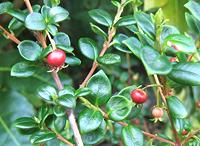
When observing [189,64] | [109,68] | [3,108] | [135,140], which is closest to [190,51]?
[189,64]

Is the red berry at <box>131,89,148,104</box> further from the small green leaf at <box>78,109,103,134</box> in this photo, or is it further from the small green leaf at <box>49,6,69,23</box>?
the small green leaf at <box>49,6,69,23</box>

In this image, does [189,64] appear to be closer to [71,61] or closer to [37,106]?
[71,61]

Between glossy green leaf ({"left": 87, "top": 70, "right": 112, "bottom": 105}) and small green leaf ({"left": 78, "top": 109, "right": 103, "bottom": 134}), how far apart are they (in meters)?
0.03

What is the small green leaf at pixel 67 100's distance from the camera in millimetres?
687

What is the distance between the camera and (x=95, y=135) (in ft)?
2.47

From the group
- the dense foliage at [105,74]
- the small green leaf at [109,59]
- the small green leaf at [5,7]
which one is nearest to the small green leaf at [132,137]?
the dense foliage at [105,74]

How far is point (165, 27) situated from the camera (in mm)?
721

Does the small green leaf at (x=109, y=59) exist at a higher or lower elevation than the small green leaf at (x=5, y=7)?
lower

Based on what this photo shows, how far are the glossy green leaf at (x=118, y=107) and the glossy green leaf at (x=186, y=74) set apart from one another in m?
0.10

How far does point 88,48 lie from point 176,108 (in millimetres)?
210

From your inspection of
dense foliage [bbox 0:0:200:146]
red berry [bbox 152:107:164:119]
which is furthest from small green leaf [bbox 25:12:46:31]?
red berry [bbox 152:107:164:119]

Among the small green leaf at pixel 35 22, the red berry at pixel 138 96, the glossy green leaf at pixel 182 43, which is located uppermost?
the glossy green leaf at pixel 182 43

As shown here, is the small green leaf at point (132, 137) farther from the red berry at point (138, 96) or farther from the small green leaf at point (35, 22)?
the small green leaf at point (35, 22)

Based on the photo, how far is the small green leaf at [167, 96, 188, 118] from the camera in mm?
675
